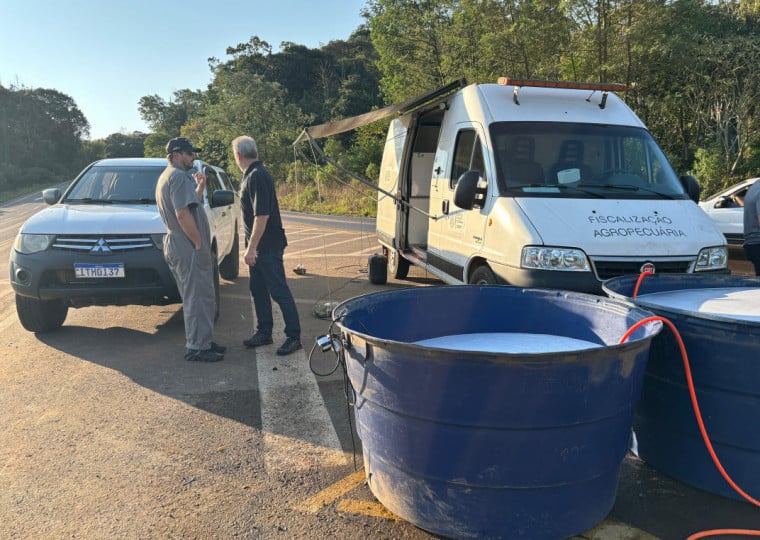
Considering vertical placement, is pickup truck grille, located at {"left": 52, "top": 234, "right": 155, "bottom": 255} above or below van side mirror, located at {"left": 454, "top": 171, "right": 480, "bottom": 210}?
below

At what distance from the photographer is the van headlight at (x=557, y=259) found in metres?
4.47

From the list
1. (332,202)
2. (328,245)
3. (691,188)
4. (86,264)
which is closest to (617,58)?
(328,245)

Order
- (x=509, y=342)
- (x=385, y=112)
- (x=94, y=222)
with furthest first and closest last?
(x=385, y=112) < (x=94, y=222) < (x=509, y=342)

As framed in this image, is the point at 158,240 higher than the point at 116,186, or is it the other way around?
the point at 116,186

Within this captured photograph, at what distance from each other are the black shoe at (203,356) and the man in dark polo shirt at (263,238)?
16.8 inches

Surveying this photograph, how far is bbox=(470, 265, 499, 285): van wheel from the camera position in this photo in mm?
5066

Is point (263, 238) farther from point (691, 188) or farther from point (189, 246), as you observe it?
point (691, 188)

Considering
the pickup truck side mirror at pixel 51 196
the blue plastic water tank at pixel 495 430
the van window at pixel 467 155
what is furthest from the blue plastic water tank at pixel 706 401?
the pickup truck side mirror at pixel 51 196

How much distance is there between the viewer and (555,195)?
5.00 meters

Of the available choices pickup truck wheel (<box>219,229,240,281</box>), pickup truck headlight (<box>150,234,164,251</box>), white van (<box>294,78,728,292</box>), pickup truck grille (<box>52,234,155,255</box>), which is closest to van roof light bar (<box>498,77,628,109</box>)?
white van (<box>294,78,728,292</box>)

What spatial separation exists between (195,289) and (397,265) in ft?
14.3

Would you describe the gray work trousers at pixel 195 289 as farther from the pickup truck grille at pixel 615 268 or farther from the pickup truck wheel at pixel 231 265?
the pickup truck wheel at pixel 231 265

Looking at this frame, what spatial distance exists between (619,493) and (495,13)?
59.3ft

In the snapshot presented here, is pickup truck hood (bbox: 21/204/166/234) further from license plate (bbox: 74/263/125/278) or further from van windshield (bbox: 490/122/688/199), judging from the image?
van windshield (bbox: 490/122/688/199)
